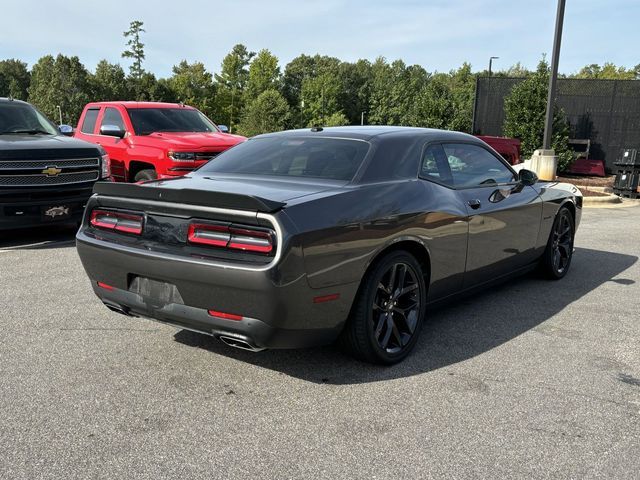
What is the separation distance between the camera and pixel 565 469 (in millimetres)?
2719

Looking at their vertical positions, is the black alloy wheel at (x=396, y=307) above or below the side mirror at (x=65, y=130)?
below

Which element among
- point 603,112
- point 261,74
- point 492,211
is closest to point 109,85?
point 261,74

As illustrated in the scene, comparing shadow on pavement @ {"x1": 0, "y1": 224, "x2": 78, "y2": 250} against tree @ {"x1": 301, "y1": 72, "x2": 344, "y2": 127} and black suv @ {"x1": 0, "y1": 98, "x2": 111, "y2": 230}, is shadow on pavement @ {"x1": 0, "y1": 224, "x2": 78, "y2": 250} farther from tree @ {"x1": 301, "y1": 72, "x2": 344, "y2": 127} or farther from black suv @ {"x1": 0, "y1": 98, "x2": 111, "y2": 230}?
tree @ {"x1": 301, "y1": 72, "x2": 344, "y2": 127}

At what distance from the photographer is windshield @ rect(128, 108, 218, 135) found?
987cm

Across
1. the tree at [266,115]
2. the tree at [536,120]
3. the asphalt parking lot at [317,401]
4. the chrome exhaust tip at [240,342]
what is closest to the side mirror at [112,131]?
the asphalt parking lot at [317,401]

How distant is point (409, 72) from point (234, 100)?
154 feet

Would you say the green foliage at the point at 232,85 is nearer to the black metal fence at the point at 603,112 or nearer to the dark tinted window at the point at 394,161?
Answer: the black metal fence at the point at 603,112

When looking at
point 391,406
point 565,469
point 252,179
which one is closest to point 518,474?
point 565,469

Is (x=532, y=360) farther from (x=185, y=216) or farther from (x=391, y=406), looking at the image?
(x=185, y=216)

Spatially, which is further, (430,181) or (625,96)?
(625,96)

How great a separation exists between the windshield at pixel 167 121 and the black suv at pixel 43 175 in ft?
5.55

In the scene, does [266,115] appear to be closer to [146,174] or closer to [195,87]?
[195,87]

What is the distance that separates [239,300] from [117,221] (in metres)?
1.11

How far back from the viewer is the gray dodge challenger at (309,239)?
10.5 feet
